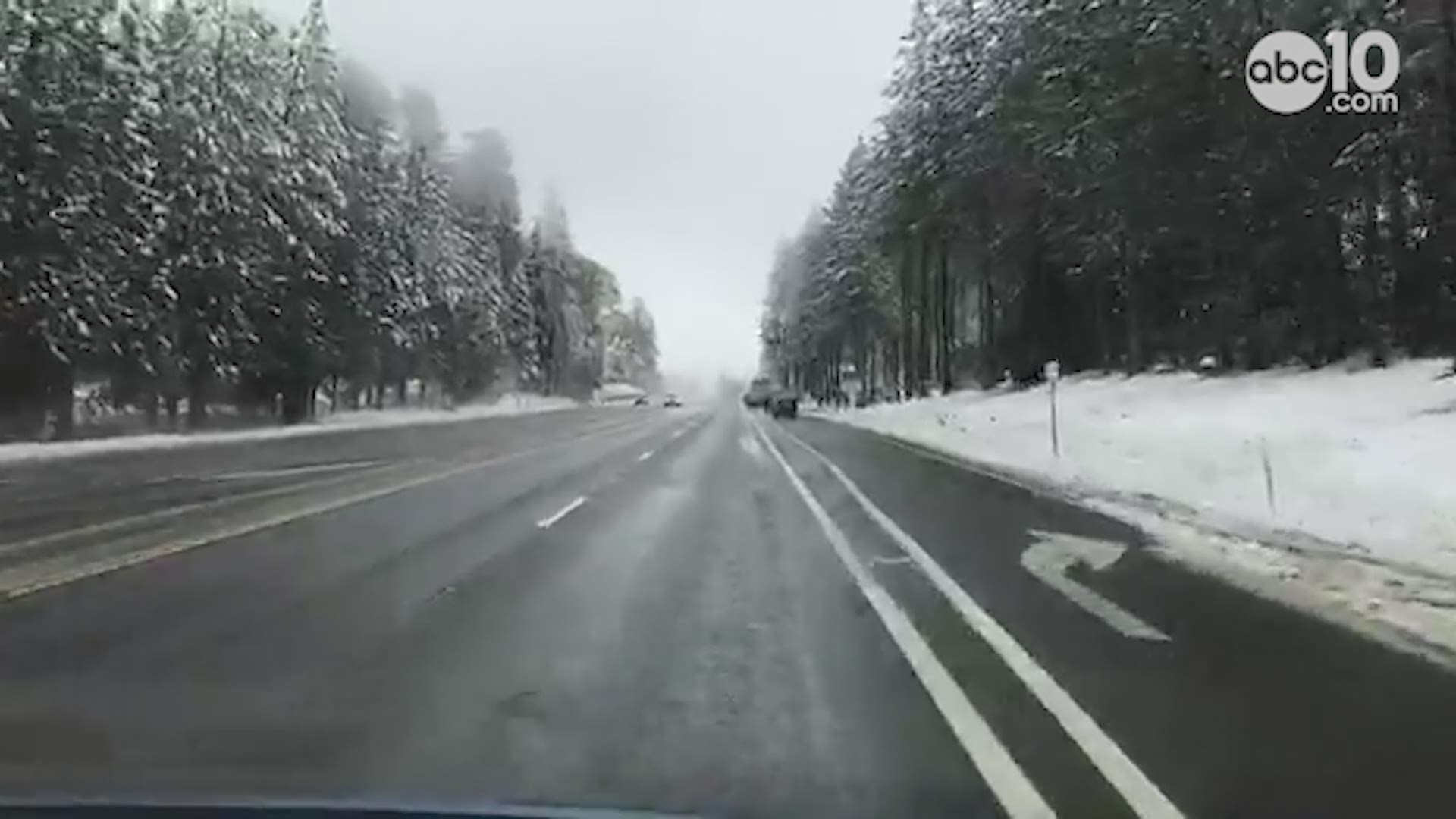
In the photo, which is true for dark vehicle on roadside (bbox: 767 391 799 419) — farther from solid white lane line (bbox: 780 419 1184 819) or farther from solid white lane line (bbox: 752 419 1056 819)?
solid white lane line (bbox: 752 419 1056 819)

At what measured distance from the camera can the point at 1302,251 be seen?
34719mm

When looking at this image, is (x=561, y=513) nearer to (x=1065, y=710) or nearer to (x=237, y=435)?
(x=1065, y=710)

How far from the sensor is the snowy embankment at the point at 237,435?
3784 cm

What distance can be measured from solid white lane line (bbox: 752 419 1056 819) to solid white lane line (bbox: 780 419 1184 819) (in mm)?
355

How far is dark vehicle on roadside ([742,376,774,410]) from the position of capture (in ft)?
312

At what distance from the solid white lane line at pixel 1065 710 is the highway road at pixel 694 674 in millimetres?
26

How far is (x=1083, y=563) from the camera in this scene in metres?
13.3

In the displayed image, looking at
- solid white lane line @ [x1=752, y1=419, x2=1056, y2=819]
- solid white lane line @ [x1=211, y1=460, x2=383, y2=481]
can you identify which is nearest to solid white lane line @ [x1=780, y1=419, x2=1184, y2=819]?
solid white lane line @ [x1=752, y1=419, x2=1056, y2=819]

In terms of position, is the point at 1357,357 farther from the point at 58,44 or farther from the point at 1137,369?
the point at 58,44

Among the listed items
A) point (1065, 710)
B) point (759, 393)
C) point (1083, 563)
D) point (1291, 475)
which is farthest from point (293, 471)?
point (759, 393)

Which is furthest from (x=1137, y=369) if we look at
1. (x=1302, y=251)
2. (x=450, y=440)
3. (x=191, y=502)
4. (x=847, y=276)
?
(x=847, y=276)

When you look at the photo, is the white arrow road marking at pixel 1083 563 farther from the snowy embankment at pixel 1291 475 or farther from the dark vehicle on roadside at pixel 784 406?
the dark vehicle on roadside at pixel 784 406

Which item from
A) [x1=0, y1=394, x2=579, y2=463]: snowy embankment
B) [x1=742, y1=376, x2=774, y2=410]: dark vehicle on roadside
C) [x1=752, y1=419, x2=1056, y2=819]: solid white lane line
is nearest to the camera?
[x1=752, y1=419, x2=1056, y2=819]: solid white lane line

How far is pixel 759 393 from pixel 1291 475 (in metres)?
82.2
